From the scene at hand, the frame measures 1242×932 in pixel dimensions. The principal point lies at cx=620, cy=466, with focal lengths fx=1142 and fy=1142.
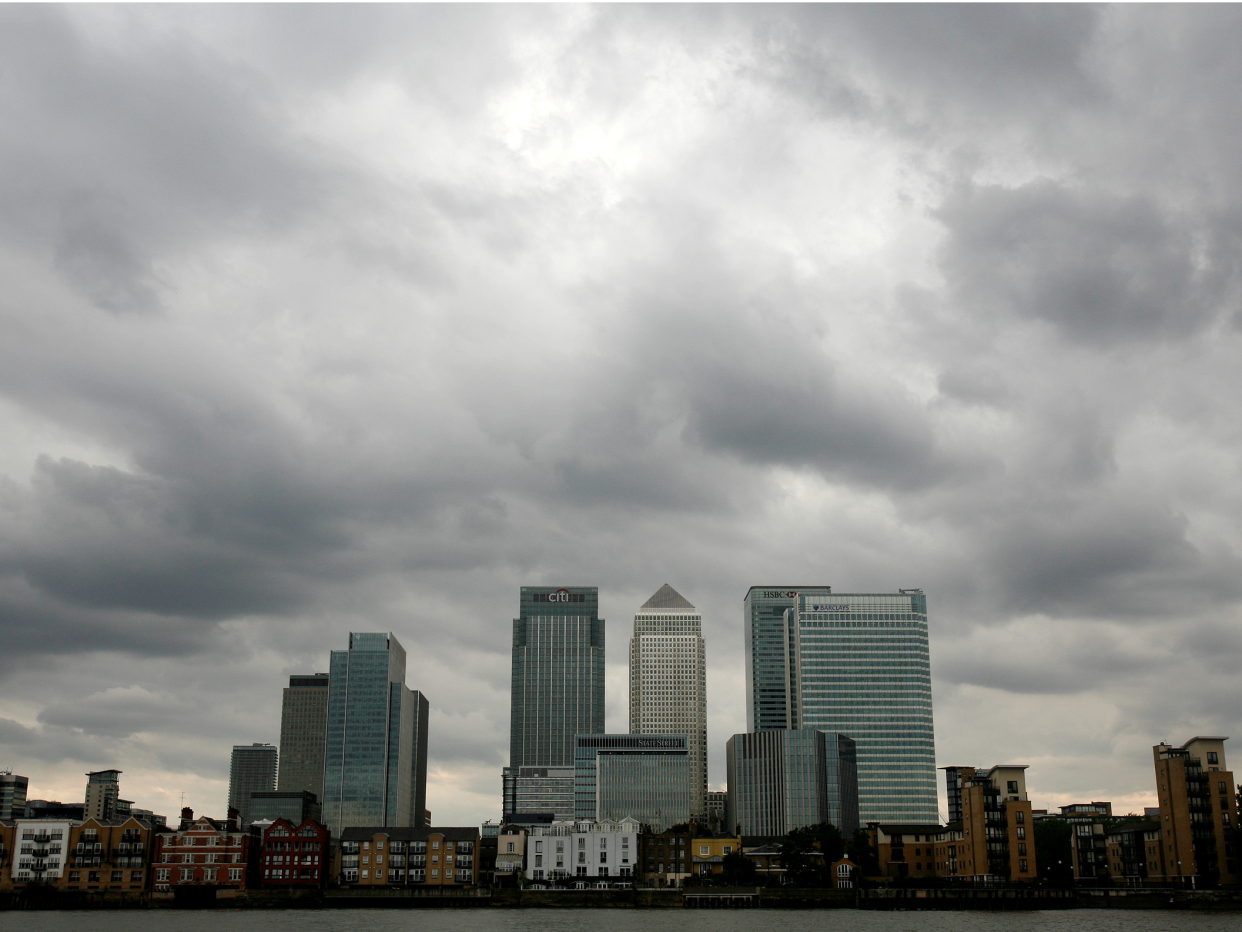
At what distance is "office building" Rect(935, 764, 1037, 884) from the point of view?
154 metres

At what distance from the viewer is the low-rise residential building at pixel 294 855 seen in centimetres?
16875

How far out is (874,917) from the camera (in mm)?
129875

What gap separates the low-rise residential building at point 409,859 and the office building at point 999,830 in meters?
73.4

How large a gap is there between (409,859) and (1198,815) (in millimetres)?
112040

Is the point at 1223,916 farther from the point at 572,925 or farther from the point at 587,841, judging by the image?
the point at 587,841

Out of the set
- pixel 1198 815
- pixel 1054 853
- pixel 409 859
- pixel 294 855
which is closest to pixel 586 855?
pixel 409 859

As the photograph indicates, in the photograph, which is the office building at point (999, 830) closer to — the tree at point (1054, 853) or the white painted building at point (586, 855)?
the tree at point (1054, 853)

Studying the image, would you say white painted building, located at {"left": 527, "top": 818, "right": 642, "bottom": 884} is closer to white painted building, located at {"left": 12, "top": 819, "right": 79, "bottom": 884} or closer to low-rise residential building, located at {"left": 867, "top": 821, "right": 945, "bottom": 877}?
low-rise residential building, located at {"left": 867, "top": 821, "right": 945, "bottom": 877}

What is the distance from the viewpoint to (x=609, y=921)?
12369 cm

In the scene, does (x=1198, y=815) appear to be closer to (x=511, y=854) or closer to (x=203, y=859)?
(x=511, y=854)

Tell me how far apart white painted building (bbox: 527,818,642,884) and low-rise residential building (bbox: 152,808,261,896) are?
44001mm

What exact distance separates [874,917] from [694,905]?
106 ft

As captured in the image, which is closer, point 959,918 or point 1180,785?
point 959,918

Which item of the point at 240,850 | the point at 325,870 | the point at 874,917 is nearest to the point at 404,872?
the point at 325,870
